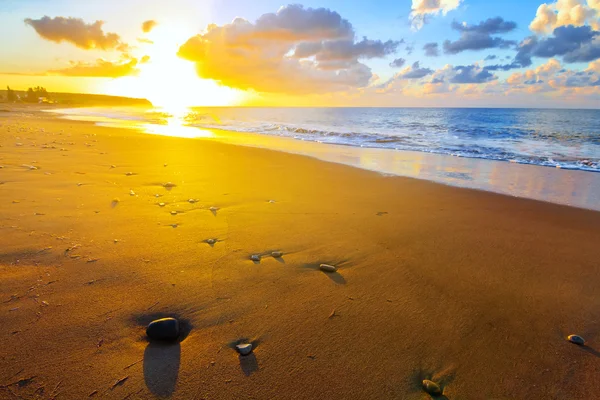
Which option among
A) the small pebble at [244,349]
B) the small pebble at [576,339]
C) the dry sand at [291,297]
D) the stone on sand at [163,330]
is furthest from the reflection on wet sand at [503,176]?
the stone on sand at [163,330]

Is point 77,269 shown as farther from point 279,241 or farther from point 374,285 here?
point 374,285

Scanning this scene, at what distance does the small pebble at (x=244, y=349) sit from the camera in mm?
2053

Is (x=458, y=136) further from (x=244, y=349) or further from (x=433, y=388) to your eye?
(x=244, y=349)

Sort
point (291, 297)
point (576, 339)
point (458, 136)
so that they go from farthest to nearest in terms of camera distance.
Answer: point (458, 136) → point (291, 297) → point (576, 339)

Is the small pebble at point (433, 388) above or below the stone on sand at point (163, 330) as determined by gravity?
below

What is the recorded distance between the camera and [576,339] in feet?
7.68

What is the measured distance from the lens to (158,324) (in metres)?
2.17

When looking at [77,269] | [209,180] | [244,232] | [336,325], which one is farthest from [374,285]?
[209,180]

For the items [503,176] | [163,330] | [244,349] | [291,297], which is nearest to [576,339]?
[291,297]

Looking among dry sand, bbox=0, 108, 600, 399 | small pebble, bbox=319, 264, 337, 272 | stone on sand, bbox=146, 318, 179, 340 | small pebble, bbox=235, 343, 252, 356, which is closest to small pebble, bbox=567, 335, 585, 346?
dry sand, bbox=0, 108, 600, 399

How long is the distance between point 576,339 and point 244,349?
246 centimetres

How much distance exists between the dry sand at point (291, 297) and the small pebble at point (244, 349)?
0.04 meters

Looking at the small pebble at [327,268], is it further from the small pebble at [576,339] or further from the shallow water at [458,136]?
the shallow water at [458,136]

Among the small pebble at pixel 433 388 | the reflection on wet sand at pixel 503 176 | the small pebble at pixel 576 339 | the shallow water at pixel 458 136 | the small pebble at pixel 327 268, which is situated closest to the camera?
the small pebble at pixel 433 388
